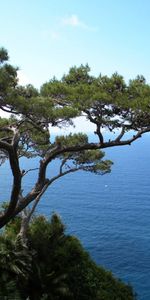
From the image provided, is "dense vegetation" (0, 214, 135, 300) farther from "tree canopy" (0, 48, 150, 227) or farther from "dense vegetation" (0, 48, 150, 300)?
"tree canopy" (0, 48, 150, 227)

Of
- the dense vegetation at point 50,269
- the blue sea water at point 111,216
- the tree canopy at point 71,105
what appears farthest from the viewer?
the blue sea water at point 111,216

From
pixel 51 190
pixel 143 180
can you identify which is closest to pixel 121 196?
pixel 51 190

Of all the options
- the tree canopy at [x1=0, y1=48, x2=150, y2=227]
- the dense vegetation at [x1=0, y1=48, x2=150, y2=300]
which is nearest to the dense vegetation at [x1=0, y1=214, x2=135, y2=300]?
the dense vegetation at [x1=0, y1=48, x2=150, y2=300]

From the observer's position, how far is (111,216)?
258ft

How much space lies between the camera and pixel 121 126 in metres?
15.2

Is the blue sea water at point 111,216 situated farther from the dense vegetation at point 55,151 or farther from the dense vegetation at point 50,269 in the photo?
the dense vegetation at point 55,151

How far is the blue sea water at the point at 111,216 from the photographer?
50906mm

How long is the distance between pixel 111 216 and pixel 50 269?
195 ft

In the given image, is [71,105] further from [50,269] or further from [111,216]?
[111,216]

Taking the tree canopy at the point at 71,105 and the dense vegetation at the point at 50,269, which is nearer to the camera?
the tree canopy at the point at 71,105

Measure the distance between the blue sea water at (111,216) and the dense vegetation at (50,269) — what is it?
2003cm

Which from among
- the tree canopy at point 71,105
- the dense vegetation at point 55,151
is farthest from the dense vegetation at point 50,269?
the tree canopy at point 71,105

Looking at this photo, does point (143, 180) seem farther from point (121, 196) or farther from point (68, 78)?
point (68, 78)

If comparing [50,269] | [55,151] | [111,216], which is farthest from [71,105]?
[111,216]
